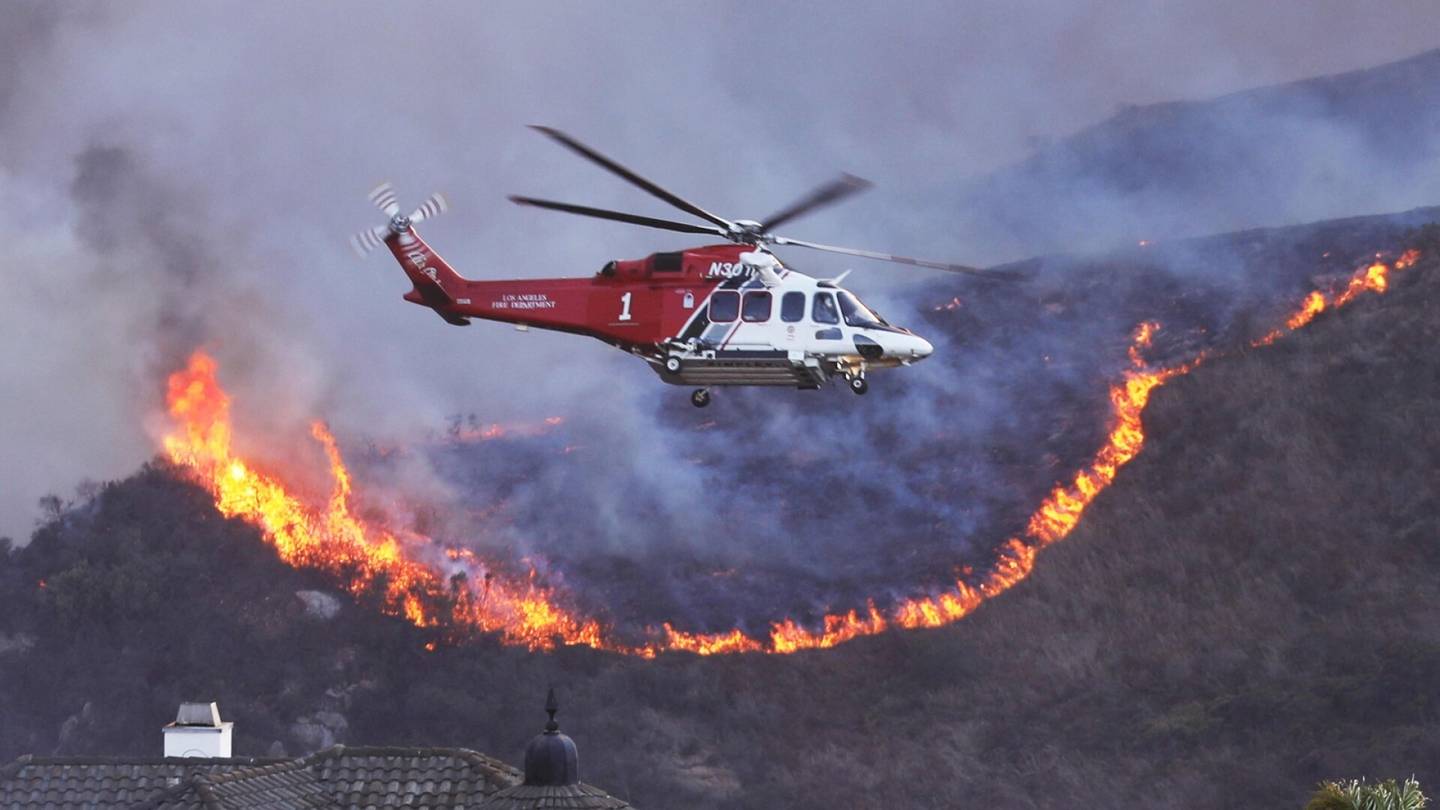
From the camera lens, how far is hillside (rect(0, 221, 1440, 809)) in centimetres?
12506

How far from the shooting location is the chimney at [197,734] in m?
75.5

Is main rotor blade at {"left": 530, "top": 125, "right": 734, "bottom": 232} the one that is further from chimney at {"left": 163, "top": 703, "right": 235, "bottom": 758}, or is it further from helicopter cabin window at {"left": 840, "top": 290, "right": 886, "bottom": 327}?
chimney at {"left": 163, "top": 703, "right": 235, "bottom": 758}

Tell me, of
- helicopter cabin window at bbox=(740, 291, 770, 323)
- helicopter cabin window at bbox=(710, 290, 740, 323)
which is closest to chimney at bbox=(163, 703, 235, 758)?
helicopter cabin window at bbox=(710, 290, 740, 323)

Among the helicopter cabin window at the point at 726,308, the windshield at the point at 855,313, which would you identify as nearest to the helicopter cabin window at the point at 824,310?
the windshield at the point at 855,313

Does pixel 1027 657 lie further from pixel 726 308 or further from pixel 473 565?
pixel 726 308

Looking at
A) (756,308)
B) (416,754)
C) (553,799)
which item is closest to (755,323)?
(756,308)

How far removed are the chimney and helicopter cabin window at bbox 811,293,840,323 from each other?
946 inches

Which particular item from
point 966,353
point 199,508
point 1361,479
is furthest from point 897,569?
point 199,508

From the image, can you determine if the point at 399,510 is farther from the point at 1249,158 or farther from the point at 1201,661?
the point at 1249,158

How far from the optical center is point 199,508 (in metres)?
139

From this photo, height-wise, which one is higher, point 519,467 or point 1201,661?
point 519,467

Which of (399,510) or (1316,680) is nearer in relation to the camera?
(1316,680)

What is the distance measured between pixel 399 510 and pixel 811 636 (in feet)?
76.9

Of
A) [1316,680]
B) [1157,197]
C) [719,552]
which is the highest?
[1157,197]
